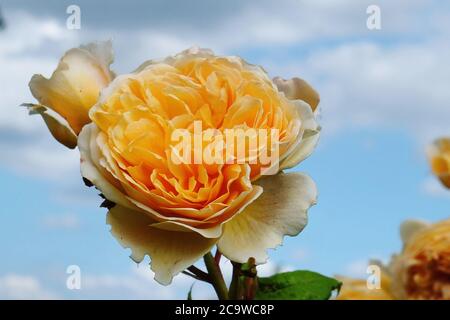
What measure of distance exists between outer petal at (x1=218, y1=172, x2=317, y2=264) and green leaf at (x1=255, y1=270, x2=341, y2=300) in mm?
87

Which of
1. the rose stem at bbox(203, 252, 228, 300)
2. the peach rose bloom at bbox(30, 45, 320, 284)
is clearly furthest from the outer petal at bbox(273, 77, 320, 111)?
the rose stem at bbox(203, 252, 228, 300)

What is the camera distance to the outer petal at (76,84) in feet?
1.65

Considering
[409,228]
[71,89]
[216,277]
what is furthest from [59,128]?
[409,228]

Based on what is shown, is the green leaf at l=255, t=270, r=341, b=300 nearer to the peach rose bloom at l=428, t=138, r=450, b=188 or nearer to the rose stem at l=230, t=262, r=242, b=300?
the rose stem at l=230, t=262, r=242, b=300

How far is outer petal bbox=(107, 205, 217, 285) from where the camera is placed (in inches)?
18.1

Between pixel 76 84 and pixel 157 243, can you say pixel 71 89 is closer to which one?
pixel 76 84

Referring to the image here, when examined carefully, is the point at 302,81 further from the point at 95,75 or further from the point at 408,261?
the point at 408,261

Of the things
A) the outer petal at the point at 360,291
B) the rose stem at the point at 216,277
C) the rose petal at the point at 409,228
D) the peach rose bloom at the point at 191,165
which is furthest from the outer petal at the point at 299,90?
the rose petal at the point at 409,228

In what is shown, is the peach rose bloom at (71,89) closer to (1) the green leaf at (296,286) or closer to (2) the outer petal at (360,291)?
(1) the green leaf at (296,286)

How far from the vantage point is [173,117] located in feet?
1.57

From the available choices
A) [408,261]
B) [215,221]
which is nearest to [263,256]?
[215,221]

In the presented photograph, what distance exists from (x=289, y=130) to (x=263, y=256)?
0.26 ft

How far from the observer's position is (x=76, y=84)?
50 centimetres

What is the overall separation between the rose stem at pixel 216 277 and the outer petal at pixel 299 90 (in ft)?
0.40
